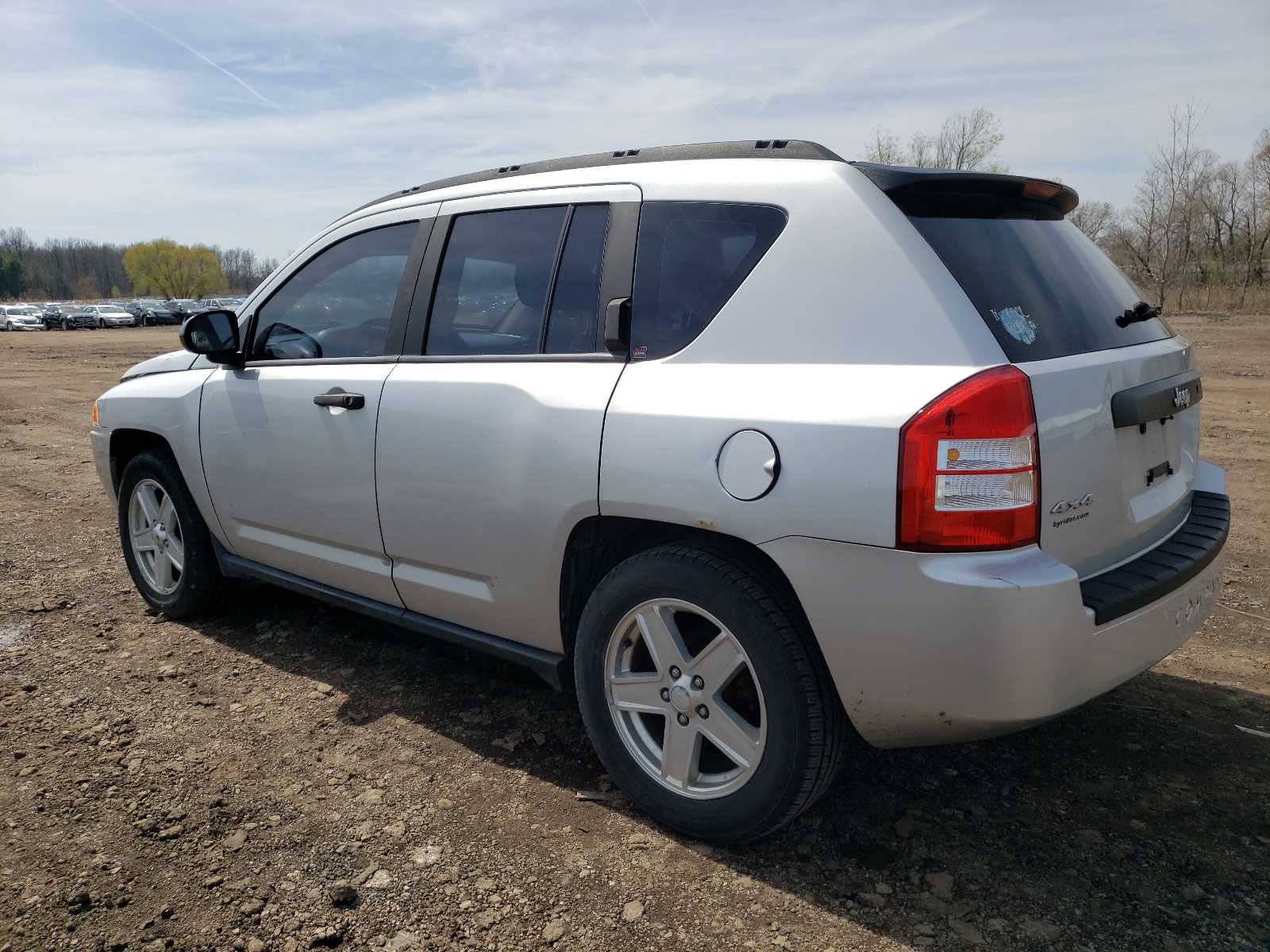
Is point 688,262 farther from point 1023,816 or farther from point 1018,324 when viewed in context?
point 1023,816

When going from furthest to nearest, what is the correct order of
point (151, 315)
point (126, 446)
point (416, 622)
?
point (151, 315) < point (126, 446) < point (416, 622)

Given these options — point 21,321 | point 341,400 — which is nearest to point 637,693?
Answer: point 341,400

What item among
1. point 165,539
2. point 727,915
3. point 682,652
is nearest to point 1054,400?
point 682,652

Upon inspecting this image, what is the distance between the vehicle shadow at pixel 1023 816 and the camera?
224 centimetres

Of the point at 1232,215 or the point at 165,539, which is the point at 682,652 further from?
the point at 1232,215

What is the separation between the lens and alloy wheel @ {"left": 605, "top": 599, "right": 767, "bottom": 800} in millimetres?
2424

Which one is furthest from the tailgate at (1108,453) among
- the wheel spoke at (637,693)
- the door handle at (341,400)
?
the door handle at (341,400)

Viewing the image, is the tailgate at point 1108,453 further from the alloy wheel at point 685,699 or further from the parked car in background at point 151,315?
the parked car in background at point 151,315

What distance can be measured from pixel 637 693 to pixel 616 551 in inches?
17.0

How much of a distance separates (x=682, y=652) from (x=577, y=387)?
2.67ft

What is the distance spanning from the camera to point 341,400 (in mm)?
3301

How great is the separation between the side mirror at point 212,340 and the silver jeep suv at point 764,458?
0.66m

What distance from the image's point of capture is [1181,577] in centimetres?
243

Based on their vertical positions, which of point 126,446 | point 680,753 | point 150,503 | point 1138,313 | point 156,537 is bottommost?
point 680,753
